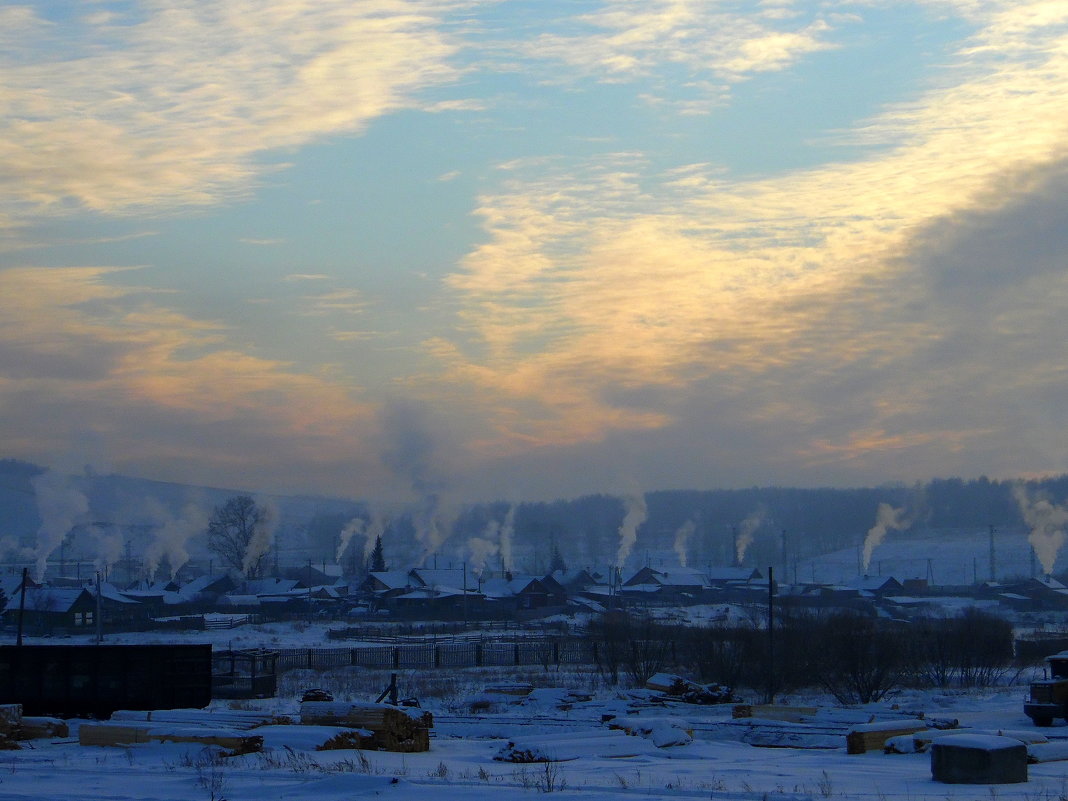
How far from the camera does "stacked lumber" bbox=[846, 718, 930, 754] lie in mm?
20234

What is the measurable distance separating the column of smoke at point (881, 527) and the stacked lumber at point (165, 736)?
5055 inches

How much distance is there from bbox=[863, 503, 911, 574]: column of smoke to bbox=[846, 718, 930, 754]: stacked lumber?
12261 centimetres

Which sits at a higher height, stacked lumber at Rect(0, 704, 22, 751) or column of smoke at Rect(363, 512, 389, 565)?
column of smoke at Rect(363, 512, 389, 565)

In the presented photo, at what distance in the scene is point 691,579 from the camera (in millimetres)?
113875

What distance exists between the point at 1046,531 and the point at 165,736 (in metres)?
141

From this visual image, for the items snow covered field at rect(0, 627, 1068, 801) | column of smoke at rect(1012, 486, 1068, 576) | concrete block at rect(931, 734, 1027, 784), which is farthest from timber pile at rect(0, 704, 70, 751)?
column of smoke at rect(1012, 486, 1068, 576)

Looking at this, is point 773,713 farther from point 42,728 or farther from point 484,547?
point 484,547

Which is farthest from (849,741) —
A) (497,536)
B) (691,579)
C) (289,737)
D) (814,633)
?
(497,536)

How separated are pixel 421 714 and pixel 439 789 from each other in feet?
25.5

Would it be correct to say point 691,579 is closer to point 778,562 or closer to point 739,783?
point 778,562

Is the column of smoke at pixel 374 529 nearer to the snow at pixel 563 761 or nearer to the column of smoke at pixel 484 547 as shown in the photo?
the column of smoke at pixel 484 547

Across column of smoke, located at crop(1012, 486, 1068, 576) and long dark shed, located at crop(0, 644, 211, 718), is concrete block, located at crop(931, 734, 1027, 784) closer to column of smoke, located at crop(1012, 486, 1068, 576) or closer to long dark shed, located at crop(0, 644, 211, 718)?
long dark shed, located at crop(0, 644, 211, 718)

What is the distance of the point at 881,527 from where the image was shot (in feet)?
527

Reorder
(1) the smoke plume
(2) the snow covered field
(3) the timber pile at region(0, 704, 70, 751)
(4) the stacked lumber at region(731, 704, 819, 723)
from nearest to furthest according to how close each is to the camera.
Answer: (2) the snow covered field → (3) the timber pile at region(0, 704, 70, 751) → (4) the stacked lumber at region(731, 704, 819, 723) → (1) the smoke plume
